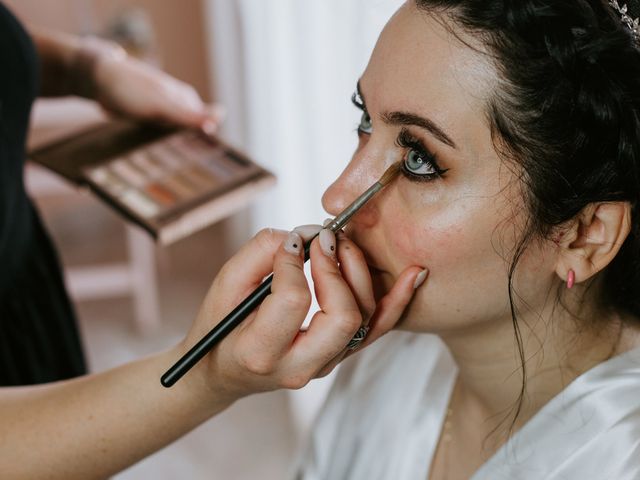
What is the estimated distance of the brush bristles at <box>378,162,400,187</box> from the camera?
0.81 metres

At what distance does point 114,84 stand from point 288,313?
78cm

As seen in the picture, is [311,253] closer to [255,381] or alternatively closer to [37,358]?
[255,381]

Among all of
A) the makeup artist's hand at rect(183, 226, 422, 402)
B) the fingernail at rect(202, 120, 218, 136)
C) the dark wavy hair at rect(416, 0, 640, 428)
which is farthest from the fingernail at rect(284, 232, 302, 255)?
the fingernail at rect(202, 120, 218, 136)

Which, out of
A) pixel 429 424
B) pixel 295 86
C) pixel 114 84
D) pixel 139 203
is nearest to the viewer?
pixel 429 424

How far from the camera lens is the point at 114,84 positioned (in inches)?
52.6

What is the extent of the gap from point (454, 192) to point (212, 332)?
0.28m

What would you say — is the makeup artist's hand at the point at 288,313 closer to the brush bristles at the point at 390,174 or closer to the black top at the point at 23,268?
the brush bristles at the point at 390,174

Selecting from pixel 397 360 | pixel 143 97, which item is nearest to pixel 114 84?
pixel 143 97

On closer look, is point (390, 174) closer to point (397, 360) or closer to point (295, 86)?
point (397, 360)

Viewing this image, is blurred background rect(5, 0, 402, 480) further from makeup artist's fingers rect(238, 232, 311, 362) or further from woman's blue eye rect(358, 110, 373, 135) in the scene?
makeup artist's fingers rect(238, 232, 311, 362)

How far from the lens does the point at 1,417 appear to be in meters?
0.85

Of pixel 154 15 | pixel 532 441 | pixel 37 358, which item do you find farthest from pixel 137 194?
pixel 154 15

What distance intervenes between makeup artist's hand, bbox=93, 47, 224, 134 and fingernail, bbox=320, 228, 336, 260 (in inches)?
25.5

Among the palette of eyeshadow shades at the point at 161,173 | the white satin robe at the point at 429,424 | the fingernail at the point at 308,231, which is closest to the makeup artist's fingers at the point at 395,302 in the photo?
the fingernail at the point at 308,231
